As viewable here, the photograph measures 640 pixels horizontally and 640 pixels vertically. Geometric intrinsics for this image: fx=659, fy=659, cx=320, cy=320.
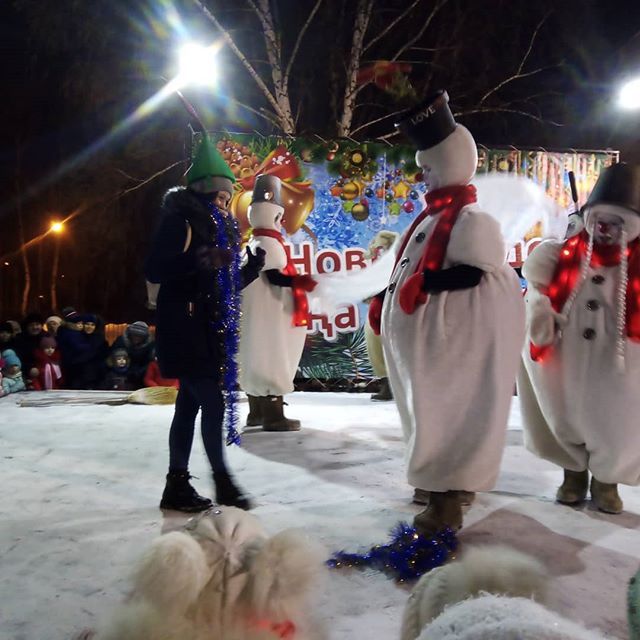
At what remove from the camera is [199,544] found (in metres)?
1.26

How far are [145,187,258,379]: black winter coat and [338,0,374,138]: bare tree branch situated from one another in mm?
6619

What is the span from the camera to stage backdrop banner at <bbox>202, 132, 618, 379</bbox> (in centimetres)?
662

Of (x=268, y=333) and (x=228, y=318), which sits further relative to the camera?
(x=268, y=333)

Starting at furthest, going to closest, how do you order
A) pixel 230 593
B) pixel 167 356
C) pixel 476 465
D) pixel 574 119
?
pixel 574 119, pixel 167 356, pixel 476 465, pixel 230 593

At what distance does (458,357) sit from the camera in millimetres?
2418

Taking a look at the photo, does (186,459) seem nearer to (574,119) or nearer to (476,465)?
(476,465)

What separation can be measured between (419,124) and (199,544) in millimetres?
1904

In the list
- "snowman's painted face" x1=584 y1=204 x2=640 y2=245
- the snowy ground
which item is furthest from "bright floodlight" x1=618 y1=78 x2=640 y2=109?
"snowman's painted face" x1=584 y1=204 x2=640 y2=245

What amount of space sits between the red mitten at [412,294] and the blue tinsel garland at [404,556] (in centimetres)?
80

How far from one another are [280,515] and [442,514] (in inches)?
25.8

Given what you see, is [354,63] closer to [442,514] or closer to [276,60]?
[276,60]

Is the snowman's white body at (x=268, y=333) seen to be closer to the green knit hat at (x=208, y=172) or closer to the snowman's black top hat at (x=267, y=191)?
the snowman's black top hat at (x=267, y=191)

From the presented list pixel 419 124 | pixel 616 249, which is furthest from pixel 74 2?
pixel 616 249

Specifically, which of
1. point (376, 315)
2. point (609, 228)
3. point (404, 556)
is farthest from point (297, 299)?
point (404, 556)
